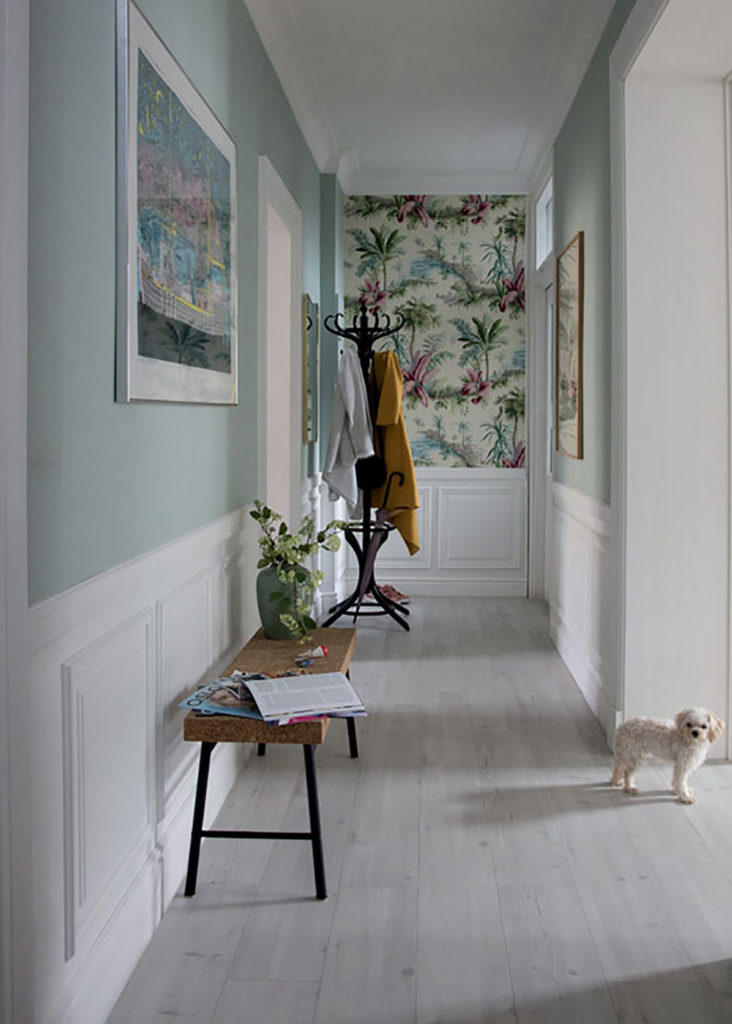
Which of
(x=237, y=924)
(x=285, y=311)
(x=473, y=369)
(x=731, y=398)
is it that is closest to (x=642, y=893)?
(x=237, y=924)

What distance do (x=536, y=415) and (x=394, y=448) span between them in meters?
1.49

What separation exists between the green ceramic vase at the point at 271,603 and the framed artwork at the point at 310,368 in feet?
6.55

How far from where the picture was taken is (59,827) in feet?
5.65

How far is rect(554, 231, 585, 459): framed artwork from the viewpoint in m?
4.38

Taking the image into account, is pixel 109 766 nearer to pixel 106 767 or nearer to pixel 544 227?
pixel 106 767

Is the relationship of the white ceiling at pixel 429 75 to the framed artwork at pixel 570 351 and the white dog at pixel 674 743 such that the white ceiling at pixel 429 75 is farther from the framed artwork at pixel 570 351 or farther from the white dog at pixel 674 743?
the white dog at pixel 674 743

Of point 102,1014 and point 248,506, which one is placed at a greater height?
point 248,506

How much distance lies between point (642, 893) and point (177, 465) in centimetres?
158

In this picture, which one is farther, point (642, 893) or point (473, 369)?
point (473, 369)

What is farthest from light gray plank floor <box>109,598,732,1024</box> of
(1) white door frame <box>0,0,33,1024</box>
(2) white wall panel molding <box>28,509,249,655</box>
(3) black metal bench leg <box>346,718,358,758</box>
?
(2) white wall panel molding <box>28,509,249,655</box>

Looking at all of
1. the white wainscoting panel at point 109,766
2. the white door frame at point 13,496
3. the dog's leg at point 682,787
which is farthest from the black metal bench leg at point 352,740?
the white door frame at point 13,496

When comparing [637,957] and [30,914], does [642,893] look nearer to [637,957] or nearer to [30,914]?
[637,957]

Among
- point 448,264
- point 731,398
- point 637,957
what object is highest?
point 448,264

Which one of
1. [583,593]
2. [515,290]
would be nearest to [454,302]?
[515,290]
